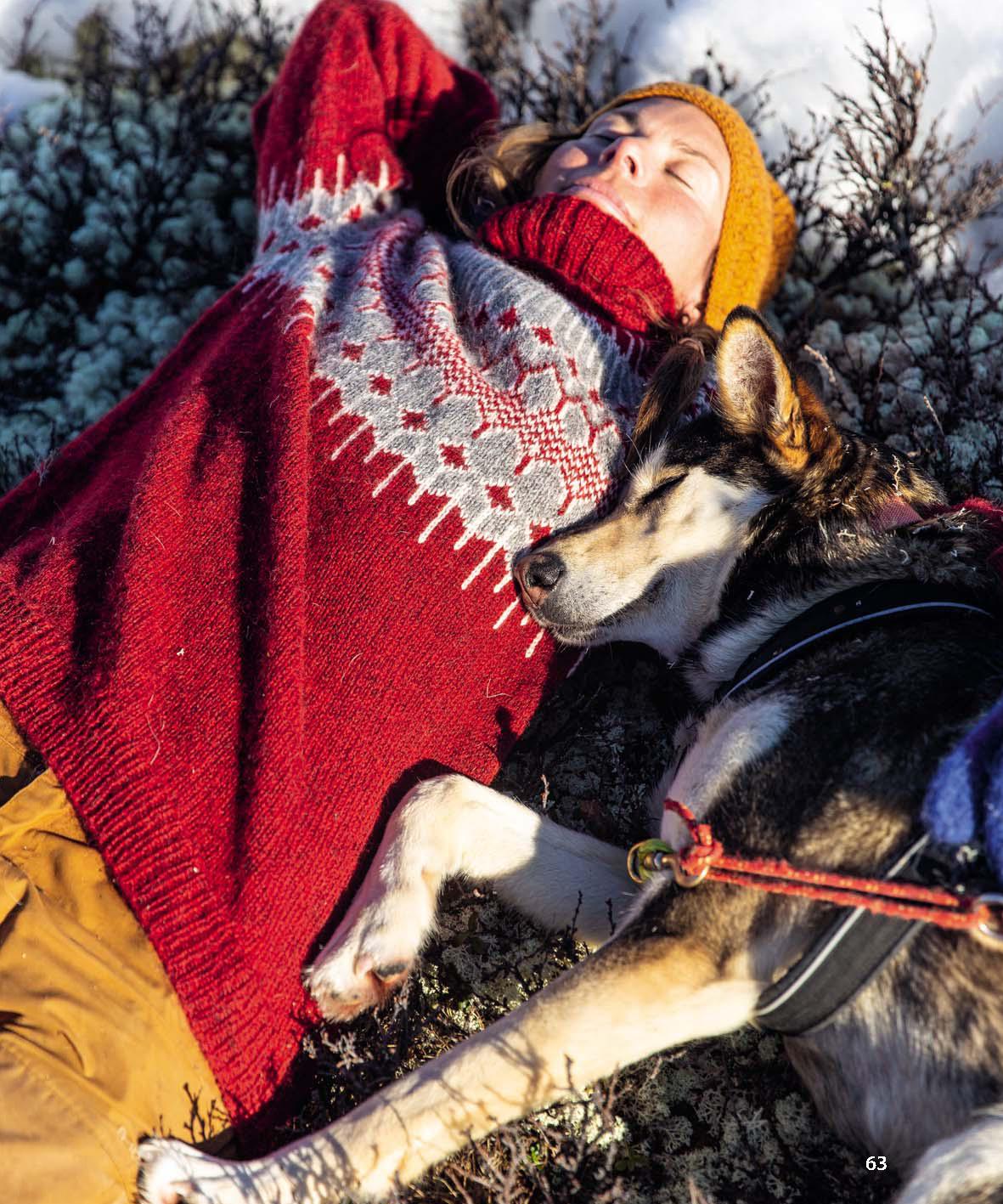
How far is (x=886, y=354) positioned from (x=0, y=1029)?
12.4 feet

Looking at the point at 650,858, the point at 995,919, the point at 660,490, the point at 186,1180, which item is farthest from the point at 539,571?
the point at 186,1180

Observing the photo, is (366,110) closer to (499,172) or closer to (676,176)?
(499,172)

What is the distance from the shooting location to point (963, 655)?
6.85 feet

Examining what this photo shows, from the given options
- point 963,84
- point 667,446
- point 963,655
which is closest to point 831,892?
point 963,655

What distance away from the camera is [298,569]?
7.62 ft

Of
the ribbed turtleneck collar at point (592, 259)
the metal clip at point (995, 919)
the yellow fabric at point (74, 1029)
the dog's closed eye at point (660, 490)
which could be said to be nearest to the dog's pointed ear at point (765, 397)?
the dog's closed eye at point (660, 490)

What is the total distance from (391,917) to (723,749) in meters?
0.88

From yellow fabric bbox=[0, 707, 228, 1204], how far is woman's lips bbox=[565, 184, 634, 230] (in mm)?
2416

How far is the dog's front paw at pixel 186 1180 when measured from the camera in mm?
1901

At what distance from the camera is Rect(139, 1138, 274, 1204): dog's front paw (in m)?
1.90

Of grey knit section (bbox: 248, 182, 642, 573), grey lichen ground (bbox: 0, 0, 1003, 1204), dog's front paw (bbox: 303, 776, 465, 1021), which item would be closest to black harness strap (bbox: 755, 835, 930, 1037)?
grey lichen ground (bbox: 0, 0, 1003, 1204)

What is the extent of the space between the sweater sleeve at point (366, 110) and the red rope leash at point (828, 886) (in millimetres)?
2768

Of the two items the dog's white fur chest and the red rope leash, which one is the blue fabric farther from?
the dog's white fur chest

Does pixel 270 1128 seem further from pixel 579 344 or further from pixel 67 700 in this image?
pixel 579 344
